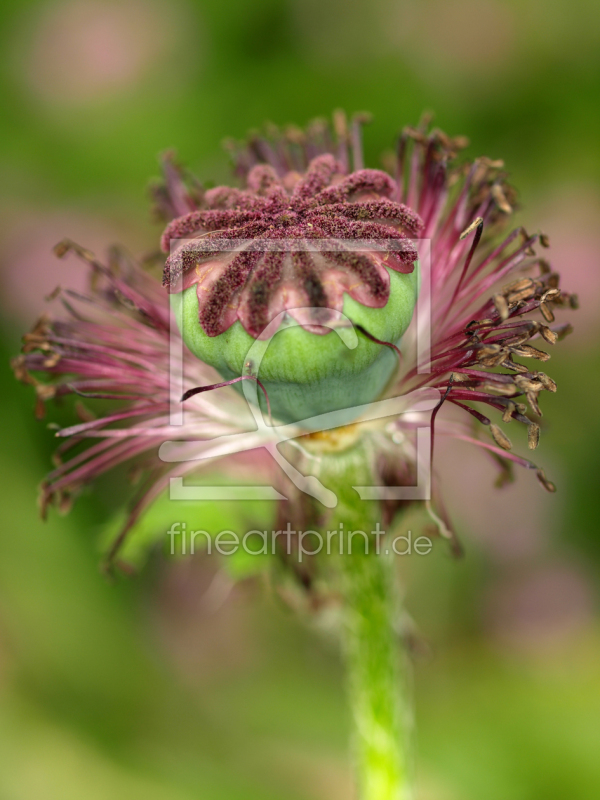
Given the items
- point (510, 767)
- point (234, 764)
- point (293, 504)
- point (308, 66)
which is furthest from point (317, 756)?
point (308, 66)

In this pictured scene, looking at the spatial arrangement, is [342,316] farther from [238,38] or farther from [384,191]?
[238,38]

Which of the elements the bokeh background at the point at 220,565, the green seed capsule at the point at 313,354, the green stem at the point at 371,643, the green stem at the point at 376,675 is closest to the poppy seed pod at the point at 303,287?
the green seed capsule at the point at 313,354

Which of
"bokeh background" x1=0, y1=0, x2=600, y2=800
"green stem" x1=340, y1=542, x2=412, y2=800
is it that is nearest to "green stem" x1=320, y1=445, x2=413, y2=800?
"green stem" x1=340, y1=542, x2=412, y2=800

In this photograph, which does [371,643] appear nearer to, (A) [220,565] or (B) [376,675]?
(B) [376,675]

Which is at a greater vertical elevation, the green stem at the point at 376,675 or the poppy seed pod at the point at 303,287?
the poppy seed pod at the point at 303,287

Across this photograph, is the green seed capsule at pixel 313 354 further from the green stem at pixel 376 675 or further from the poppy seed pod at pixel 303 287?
the green stem at pixel 376 675

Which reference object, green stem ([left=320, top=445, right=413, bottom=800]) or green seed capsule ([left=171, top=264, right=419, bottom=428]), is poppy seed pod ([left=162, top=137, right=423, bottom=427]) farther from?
green stem ([left=320, top=445, right=413, bottom=800])
